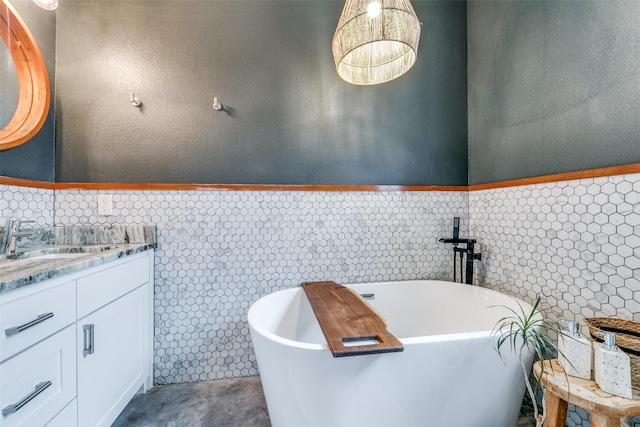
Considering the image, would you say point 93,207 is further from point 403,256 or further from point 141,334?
point 403,256

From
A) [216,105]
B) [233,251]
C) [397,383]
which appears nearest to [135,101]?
[216,105]

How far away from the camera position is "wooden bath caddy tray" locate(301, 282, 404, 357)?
3.37ft

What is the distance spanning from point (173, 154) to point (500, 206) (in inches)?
89.0

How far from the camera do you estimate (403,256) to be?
2102 millimetres

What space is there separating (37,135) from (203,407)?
6.17 ft

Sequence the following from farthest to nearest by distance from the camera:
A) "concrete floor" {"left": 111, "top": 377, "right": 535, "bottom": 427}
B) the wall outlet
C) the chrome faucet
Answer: the wall outlet
"concrete floor" {"left": 111, "top": 377, "right": 535, "bottom": 427}
the chrome faucet

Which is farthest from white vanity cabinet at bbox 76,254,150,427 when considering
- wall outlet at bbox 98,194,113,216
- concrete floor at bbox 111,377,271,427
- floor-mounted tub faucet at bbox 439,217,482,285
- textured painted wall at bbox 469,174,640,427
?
textured painted wall at bbox 469,174,640,427

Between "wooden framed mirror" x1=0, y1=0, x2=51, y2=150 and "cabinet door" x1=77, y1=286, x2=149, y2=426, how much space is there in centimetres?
107

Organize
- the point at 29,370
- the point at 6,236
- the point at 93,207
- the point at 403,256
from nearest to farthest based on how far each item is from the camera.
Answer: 1. the point at 29,370
2. the point at 6,236
3. the point at 93,207
4. the point at 403,256

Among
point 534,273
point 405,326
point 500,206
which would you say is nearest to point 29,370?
point 405,326

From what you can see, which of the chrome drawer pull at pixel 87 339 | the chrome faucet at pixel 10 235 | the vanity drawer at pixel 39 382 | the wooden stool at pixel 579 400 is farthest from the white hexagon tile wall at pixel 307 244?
the vanity drawer at pixel 39 382

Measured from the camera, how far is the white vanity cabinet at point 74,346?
2.71 ft

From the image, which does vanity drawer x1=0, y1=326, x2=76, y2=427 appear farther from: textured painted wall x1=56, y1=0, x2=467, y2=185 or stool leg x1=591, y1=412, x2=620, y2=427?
stool leg x1=591, y1=412, x2=620, y2=427

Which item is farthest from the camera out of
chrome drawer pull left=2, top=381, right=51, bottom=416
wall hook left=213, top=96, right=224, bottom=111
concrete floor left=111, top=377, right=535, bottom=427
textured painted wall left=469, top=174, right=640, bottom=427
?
wall hook left=213, top=96, right=224, bottom=111
